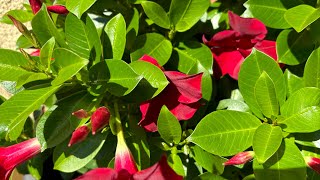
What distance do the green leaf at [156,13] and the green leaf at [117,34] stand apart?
73 millimetres

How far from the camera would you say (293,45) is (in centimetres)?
98

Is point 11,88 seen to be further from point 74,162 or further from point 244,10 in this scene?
point 244,10

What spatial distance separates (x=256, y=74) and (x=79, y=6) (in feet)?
1.22

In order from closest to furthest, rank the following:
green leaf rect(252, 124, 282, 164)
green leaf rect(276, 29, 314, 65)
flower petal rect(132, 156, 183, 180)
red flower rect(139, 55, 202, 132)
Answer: flower petal rect(132, 156, 183, 180), green leaf rect(252, 124, 282, 164), red flower rect(139, 55, 202, 132), green leaf rect(276, 29, 314, 65)

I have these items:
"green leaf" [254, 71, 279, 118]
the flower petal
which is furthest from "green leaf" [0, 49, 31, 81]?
"green leaf" [254, 71, 279, 118]

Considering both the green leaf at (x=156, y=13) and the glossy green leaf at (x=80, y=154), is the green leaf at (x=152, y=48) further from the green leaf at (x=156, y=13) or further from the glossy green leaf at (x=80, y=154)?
the glossy green leaf at (x=80, y=154)

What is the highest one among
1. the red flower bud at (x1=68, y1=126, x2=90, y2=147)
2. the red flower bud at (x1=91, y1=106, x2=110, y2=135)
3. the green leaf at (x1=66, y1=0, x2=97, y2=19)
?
the green leaf at (x1=66, y1=0, x2=97, y2=19)

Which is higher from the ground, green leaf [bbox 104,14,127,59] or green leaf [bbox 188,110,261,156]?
green leaf [bbox 104,14,127,59]

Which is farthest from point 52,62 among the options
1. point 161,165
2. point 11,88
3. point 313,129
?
point 313,129

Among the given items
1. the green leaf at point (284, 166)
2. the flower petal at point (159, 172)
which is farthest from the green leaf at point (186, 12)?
the flower petal at point (159, 172)

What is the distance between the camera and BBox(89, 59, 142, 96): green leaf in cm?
81

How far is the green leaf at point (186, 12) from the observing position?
0.98 metres

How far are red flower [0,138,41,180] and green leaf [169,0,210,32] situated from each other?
15.9 inches

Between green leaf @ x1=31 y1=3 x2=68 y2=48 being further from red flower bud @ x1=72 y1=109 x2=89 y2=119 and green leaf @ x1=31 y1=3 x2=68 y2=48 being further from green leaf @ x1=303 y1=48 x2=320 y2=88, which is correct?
green leaf @ x1=303 y1=48 x2=320 y2=88
